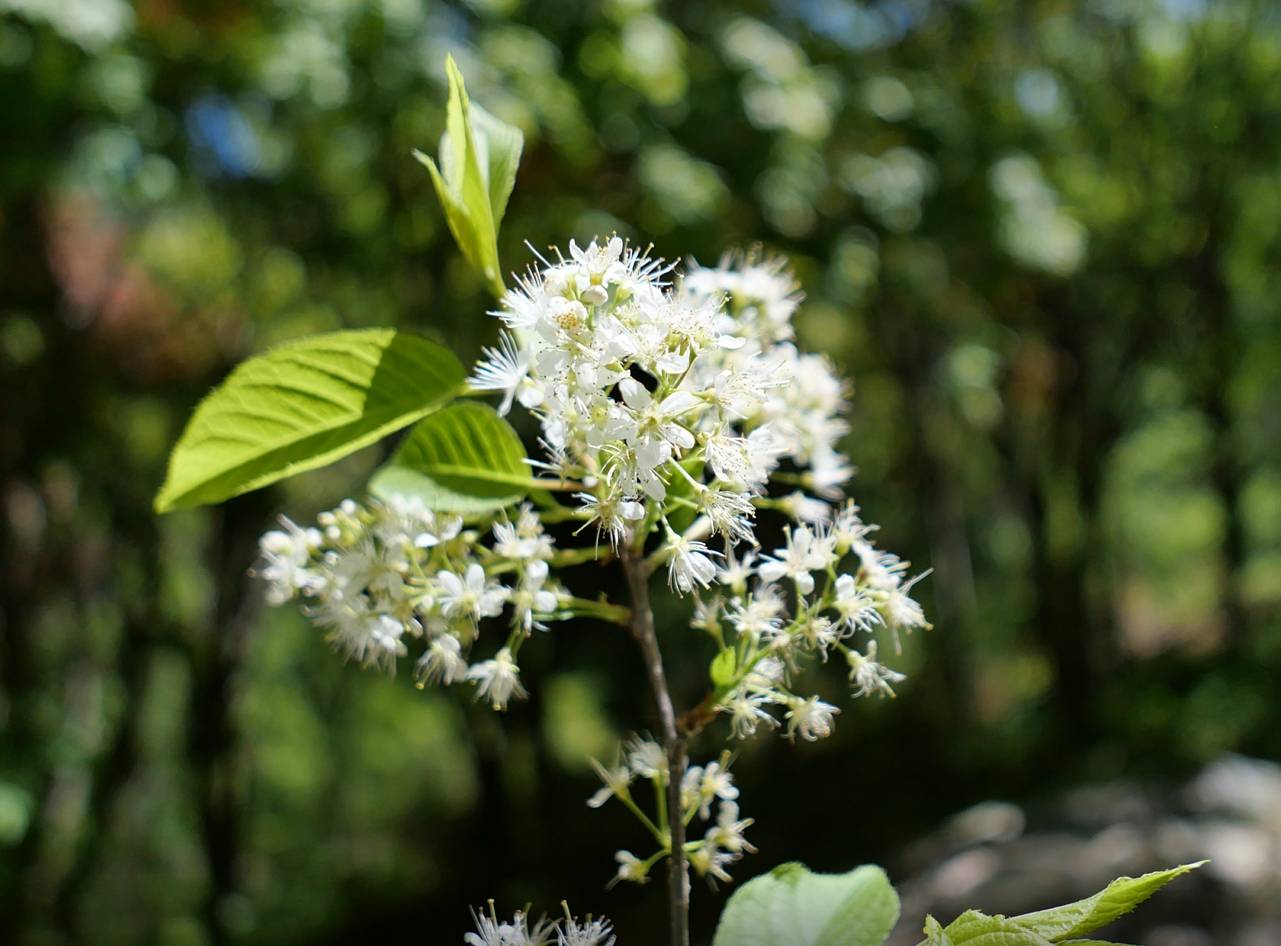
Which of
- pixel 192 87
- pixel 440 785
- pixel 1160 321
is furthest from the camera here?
pixel 440 785

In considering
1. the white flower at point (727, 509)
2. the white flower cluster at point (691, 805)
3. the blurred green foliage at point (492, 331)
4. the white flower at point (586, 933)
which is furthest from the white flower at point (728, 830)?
the blurred green foliage at point (492, 331)

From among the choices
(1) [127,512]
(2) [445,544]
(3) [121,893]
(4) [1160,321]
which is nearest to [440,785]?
(3) [121,893]

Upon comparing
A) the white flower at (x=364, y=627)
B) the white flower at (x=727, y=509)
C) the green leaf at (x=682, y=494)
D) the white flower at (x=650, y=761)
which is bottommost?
the white flower at (x=650, y=761)

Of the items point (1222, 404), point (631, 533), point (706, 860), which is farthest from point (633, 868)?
point (1222, 404)

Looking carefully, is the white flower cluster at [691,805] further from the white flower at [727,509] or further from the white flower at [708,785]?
the white flower at [727,509]

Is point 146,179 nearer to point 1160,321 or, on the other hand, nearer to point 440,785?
point 1160,321

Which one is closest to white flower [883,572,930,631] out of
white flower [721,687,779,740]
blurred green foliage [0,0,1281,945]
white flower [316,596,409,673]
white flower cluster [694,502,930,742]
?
white flower cluster [694,502,930,742]

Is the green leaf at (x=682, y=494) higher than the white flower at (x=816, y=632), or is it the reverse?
the green leaf at (x=682, y=494)
